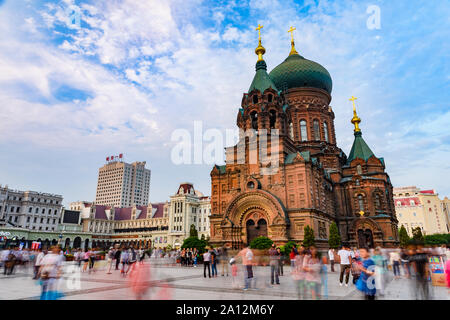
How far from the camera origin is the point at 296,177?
118 feet

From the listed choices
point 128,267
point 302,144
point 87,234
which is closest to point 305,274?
point 128,267

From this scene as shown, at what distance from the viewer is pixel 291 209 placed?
115 feet

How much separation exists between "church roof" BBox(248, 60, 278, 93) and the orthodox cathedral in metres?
0.14

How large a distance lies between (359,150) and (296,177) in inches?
759

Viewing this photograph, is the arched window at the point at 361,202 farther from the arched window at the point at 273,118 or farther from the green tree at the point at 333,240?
the arched window at the point at 273,118

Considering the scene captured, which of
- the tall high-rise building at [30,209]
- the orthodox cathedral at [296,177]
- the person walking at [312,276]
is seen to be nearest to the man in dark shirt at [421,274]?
the person walking at [312,276]

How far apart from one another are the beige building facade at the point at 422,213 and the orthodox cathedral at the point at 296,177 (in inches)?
2998

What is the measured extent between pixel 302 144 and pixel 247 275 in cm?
3885

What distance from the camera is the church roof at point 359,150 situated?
1895 inches

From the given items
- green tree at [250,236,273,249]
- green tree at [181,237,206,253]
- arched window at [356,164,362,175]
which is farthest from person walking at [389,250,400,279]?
arched window at [356,164,362,175]

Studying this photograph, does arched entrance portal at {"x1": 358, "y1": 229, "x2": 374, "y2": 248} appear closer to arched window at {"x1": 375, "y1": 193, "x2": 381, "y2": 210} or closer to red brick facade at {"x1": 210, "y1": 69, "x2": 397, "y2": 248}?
red brick facade at {"x1": 210, "y1": 69, "x2": 397, "y2": 248}

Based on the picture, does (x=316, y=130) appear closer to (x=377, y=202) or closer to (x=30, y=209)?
(x=377, y=202)

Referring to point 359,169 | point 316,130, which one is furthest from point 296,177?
point 316,130
